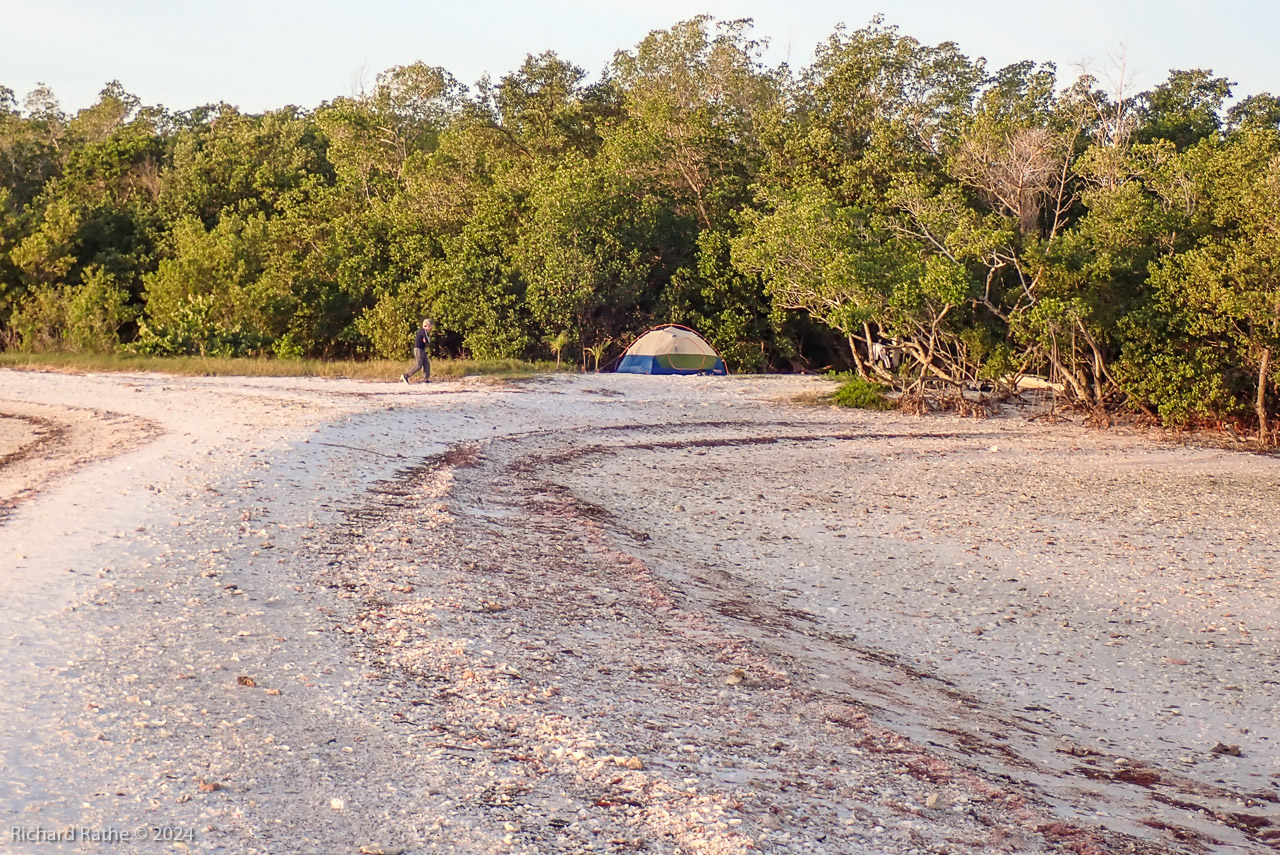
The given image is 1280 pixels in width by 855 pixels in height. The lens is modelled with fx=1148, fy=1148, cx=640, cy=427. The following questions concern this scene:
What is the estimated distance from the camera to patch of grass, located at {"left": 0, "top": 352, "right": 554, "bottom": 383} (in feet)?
80.3

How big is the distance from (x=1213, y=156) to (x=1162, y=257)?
205cm

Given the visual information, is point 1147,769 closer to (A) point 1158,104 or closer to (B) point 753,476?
(B) point 753,476

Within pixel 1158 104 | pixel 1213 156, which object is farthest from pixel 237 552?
pixel 1158 104

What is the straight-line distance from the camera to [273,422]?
15961 millimetres

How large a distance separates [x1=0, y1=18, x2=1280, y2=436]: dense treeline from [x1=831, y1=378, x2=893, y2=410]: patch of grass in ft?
3.02

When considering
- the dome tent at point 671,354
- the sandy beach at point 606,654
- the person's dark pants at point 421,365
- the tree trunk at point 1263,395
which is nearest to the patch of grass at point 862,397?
the dome tent at point 671,354

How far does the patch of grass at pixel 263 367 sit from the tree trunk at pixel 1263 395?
46.2ft

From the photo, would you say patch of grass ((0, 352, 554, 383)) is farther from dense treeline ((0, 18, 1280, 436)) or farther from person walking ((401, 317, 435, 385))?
dense treeline ((0, 18, 1280, 436))

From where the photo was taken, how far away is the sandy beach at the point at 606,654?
185 inches

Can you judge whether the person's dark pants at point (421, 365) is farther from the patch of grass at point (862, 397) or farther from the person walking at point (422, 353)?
the patch of grass at point (862, 397)

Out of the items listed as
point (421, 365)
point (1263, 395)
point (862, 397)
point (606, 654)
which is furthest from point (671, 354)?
point (606, 654)

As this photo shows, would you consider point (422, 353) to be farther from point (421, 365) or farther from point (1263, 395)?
point (1263, 395)

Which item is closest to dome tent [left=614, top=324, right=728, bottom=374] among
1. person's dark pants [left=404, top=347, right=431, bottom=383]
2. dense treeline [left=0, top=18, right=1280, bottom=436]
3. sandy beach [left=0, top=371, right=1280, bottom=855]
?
dense treeline [left=0, top=18, right=1280, bottom=436]

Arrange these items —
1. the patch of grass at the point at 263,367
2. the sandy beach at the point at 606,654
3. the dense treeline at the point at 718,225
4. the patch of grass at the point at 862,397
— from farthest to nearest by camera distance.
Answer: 1. the patch of grass at the point at 263,367
2. the patch of grass at the point at 862,397
3. the dense treeline at the point at 718,225
4. the sandy beach at the point at 606,654
